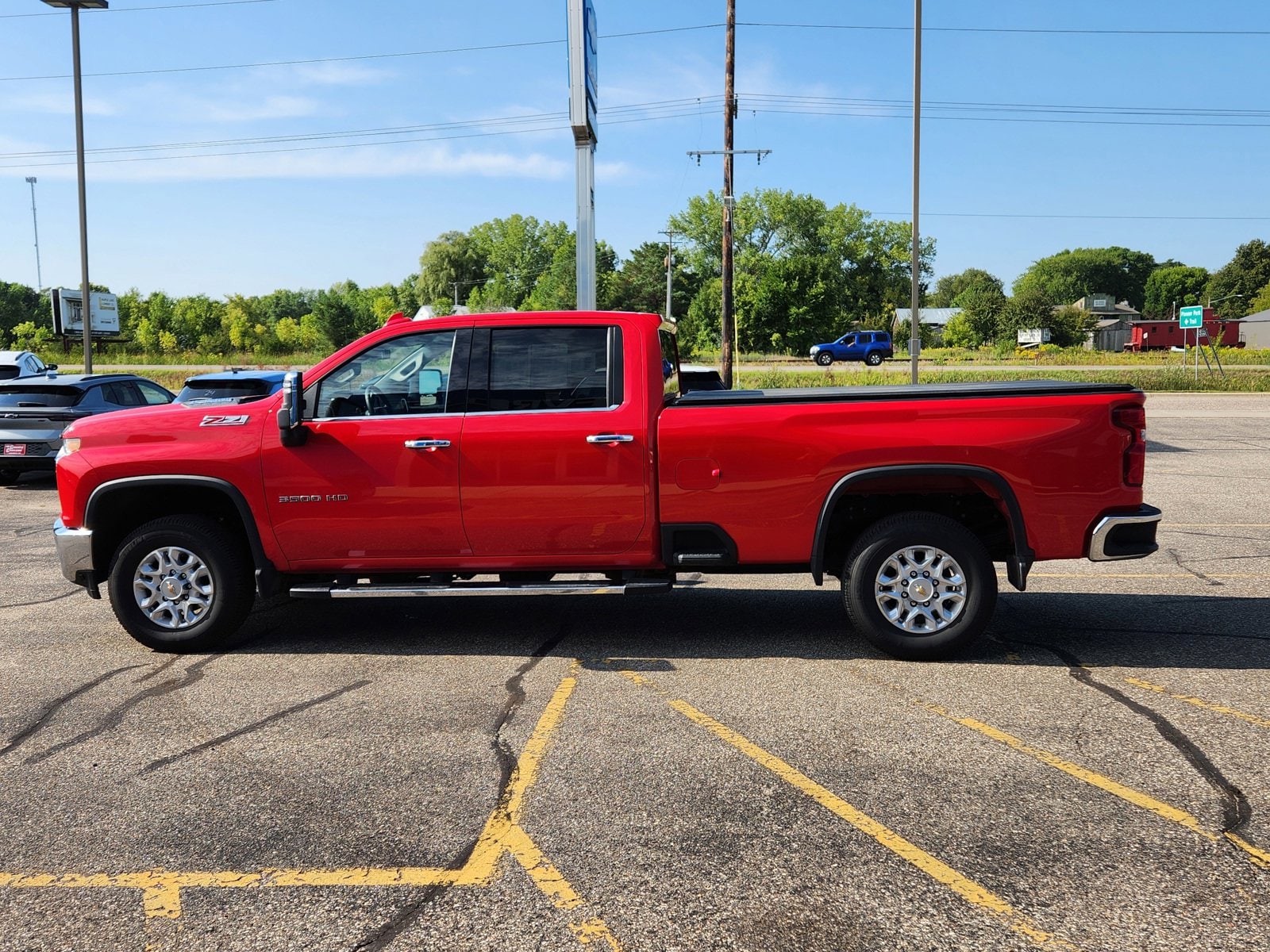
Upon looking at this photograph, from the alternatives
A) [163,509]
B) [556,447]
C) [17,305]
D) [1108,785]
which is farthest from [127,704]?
[17,305]

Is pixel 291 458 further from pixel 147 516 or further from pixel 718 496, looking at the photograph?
Result: pixel 718 496

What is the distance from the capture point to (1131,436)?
18.7 ft

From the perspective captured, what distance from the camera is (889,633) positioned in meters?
5.82

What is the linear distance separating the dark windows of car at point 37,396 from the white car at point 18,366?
7.98 meters

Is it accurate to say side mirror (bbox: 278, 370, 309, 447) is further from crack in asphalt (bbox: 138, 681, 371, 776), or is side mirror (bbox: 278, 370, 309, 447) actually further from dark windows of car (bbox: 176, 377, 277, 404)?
dark windows of car (bbox: 176, 377, 277, 404)

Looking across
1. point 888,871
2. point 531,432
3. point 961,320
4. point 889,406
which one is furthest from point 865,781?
point 961,320

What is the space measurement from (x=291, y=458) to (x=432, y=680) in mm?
1587

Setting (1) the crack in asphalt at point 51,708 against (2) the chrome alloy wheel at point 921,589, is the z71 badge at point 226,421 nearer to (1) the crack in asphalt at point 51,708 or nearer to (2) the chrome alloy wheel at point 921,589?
(1) the crack in asphalt at point 51,708

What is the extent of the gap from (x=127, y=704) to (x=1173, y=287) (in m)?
190

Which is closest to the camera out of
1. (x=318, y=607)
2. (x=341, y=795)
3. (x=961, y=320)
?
(x=341, y=795)

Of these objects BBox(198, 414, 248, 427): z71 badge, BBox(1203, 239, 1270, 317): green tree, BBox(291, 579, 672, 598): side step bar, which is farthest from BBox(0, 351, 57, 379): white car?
BBox(1203, 239, 1270, 317): green tree

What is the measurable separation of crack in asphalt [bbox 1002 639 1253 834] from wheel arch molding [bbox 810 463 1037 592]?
1.79 feet

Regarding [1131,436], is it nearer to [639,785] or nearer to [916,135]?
[639,785]

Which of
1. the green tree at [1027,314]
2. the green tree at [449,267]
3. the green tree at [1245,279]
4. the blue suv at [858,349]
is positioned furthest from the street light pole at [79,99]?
the green tree at [1245,279]
